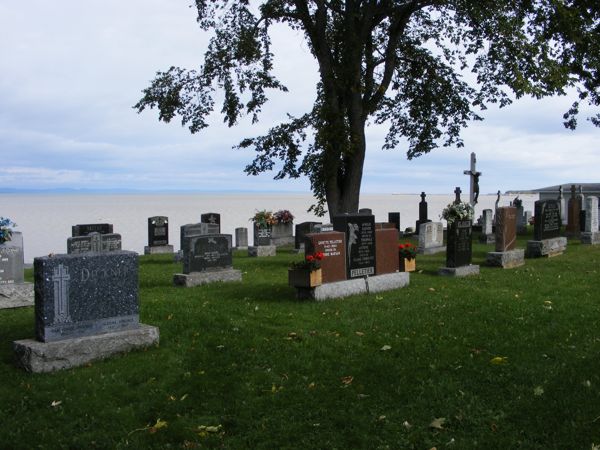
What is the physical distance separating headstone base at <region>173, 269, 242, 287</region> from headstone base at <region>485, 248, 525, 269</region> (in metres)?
6.43

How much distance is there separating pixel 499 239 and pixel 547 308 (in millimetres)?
5832

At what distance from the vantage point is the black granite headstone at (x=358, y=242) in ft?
37.2

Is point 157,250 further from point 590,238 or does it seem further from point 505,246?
point 590,238

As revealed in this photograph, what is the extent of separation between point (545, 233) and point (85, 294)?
1346 centimetres

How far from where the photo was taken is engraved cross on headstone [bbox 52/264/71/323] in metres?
7.16

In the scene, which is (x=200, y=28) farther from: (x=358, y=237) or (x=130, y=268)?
(x=130, y=268)

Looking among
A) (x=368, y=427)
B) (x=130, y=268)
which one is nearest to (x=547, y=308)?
(x=368, y=427)

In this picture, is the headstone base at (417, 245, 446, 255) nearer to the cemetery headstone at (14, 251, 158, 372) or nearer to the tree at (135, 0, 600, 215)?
the tree at (135, 0, 600, 215)

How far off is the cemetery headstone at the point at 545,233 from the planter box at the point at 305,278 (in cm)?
846

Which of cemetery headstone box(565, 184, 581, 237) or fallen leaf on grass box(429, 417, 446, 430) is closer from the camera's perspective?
fallen leaf on grass box(429, 417, 446, 430)

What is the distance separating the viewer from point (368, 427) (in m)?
5.54

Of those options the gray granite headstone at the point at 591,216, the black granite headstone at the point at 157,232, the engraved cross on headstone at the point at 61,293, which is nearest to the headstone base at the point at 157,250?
the black granite headstone at the point at 157,232

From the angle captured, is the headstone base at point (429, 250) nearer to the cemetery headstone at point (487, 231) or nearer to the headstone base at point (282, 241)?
the cemetery headstone at point (487, 231)

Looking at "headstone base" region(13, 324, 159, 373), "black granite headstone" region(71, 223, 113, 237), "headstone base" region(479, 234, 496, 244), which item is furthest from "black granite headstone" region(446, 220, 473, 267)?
"black granite headstone" region(71, 223, 113, 237)
